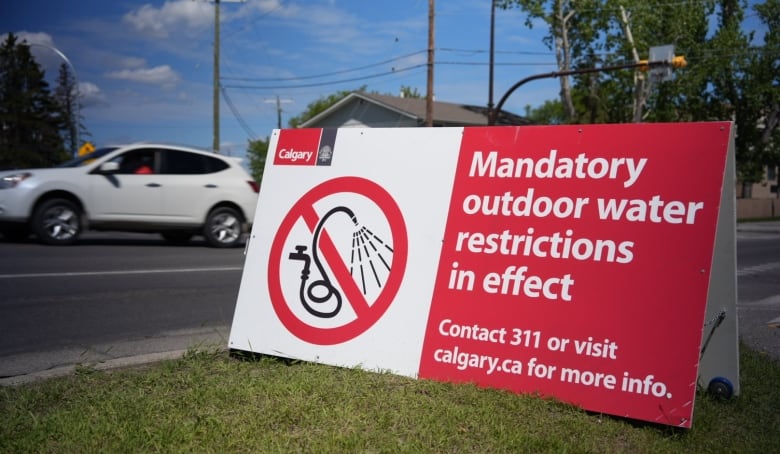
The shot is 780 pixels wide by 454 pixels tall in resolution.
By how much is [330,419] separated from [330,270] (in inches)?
51.1

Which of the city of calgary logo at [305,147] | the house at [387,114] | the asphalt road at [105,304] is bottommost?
the asphalt road at [105,304]

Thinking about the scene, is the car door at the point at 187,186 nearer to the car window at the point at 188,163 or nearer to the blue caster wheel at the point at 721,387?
the car window at the point at 188,163

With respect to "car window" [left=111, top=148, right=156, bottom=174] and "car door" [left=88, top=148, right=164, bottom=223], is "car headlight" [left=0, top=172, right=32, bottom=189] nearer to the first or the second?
"car door" [left=88, top=148, right=164, bottom=223]

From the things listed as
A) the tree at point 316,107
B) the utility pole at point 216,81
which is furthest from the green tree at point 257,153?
the utility pole at point 216,81

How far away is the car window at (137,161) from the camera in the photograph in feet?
44.3

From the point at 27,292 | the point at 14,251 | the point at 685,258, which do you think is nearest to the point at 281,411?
the point at 685,258

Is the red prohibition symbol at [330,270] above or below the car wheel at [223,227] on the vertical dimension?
above

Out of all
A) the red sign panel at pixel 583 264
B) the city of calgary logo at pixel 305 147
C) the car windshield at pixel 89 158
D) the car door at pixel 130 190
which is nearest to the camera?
the red sign panel at pixel 583 264

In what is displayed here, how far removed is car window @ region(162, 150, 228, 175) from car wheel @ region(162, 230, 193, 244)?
1.26m

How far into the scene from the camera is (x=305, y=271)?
463 cm

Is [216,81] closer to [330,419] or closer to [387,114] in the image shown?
[387,114]

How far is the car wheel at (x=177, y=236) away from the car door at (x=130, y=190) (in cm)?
91

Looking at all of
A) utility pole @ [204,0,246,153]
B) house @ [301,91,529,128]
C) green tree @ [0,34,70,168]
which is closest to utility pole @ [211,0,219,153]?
utility pole @ [204,0,246,153]

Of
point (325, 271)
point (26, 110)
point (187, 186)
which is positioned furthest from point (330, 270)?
point (26, 110)
